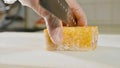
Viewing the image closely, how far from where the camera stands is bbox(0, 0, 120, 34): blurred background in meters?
1.34

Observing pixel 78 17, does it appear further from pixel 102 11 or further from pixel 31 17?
pixel 102 11

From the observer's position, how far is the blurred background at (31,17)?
1337 millimetres

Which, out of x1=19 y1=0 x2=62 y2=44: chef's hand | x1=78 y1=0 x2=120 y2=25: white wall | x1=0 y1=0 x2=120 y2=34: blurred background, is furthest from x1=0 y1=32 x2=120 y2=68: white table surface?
x1=78 y1=0 x2=120 y2=25: white wall

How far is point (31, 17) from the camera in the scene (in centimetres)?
135

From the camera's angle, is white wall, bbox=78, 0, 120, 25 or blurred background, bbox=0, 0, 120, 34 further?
white wall, bbox=78, 0, 120, 25

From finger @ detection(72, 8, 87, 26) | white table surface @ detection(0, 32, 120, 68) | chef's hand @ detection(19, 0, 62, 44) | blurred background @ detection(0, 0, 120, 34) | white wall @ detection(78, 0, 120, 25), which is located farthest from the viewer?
white wall @ detection(78, 0, 120, 25)

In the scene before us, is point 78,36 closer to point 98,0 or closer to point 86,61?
point 86,61

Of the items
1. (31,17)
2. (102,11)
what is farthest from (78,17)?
(102,11)

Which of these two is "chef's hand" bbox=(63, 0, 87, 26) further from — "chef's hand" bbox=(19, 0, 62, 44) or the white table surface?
"chef's hand" bbox=(19, 0, 62, 44)

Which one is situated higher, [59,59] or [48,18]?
[48,18]

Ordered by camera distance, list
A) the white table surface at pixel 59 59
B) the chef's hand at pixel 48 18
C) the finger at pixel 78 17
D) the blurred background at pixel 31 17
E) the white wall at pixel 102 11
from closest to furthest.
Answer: the chef's hand at pixel 48 18, the white table surface at pixel 59 59, the finger at pixel 78 17, the blurred background at pixel 31 17, the white wall at pixel 102 11

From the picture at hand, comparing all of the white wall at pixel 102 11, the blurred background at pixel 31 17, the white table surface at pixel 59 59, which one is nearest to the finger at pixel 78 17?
the white table surface at pixel 59 59

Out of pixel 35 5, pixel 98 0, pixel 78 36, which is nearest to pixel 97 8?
pixel 98 0

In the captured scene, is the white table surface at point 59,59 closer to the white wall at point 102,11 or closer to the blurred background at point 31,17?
the blurred background at point 31,17
